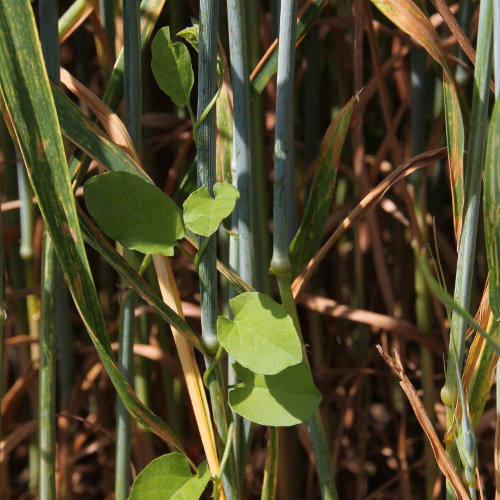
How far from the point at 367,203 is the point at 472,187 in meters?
0.07

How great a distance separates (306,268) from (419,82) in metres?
0.25

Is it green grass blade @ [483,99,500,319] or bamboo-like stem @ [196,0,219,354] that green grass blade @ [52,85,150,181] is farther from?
green grass blade @ [483,99,500,319]

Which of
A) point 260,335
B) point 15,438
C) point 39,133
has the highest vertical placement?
point 39,133

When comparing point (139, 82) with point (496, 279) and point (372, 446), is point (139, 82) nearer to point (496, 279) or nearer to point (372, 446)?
point (496, 279)

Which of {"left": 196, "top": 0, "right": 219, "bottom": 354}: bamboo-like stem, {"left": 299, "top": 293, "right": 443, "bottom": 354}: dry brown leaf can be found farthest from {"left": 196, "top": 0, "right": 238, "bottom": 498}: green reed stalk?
{"left": 299, "top": 293, "right": 443, "bottom": 354}: dry brown leaf

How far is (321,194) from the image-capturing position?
400 mm

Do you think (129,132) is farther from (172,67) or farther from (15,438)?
(15,438)

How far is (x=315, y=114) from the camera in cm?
69

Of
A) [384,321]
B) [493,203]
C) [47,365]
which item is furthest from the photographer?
[384,321]

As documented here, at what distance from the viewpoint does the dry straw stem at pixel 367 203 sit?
1.33 ft

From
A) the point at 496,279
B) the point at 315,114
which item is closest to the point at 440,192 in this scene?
the point at 315,114

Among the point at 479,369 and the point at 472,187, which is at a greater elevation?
the point at 472,187

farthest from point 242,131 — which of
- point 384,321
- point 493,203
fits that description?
point 384,321

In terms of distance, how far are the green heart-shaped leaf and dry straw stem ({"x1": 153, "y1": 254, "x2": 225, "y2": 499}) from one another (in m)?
0.08
